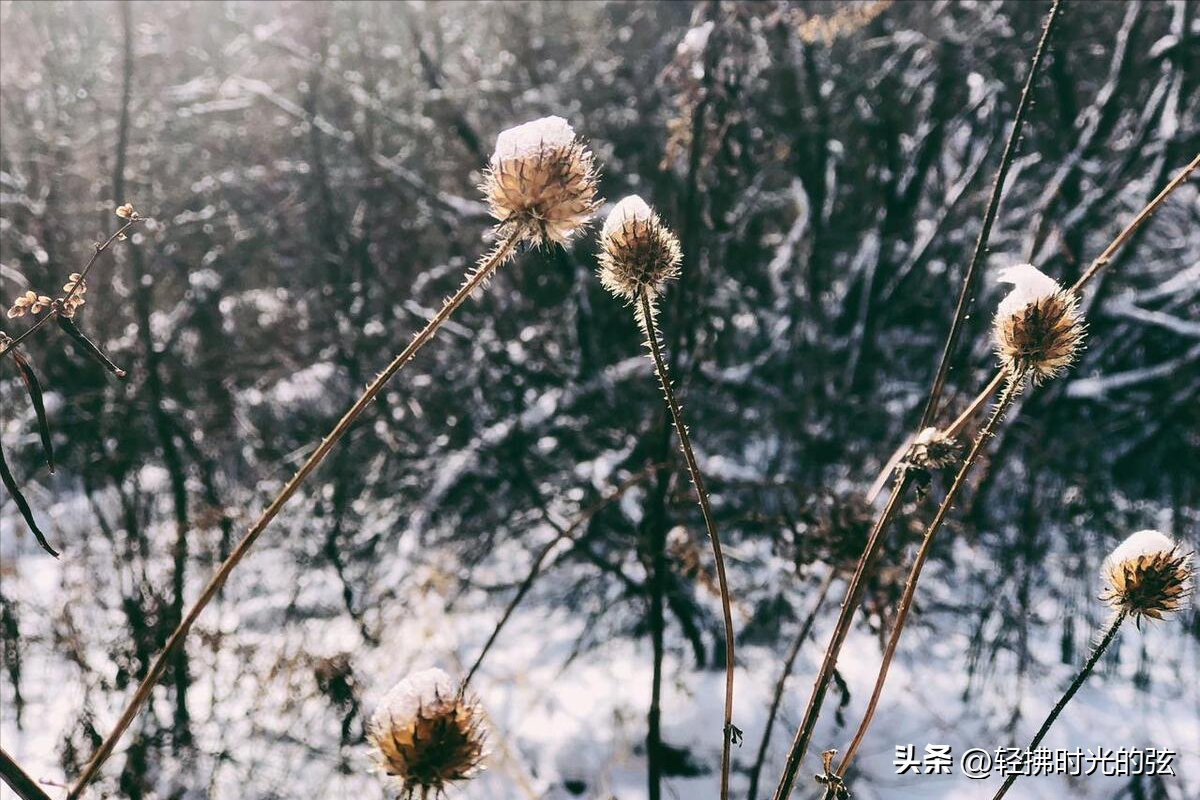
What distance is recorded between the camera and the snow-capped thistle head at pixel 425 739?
0.60 m

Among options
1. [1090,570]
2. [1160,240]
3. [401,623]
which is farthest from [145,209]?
[1160,240]

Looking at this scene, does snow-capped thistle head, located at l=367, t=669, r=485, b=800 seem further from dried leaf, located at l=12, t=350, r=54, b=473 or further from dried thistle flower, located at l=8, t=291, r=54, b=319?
dried thistle flower, located at l=8, t=291, r=54, b=319

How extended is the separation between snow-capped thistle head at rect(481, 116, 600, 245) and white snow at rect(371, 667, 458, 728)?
1.34 feet

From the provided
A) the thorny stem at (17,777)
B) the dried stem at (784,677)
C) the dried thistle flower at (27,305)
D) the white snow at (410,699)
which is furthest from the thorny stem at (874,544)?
the dried thistle flower at (27,305)

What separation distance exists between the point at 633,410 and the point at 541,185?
3067 mm

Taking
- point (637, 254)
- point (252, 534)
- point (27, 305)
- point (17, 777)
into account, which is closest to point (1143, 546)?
point (637, 254)

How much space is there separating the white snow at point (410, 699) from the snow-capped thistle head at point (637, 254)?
16.7 inches

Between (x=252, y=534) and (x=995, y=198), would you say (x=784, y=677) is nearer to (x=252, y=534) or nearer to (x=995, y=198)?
(x=995, y=198)

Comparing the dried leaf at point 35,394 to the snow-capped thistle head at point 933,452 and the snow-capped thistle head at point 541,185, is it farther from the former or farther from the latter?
the snow-capped thistle head at point 933,452

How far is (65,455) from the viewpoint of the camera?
4.76 metres

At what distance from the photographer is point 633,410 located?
149 inches

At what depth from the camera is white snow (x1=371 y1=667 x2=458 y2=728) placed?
62 cm

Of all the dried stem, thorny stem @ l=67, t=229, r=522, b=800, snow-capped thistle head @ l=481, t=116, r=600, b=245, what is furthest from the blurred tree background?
thorny stem @ l=67, t=229, r=522, b=800

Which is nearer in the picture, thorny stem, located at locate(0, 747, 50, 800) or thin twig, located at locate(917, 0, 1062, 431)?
thorny stem, located at locate(0, 747, 50, 800)
